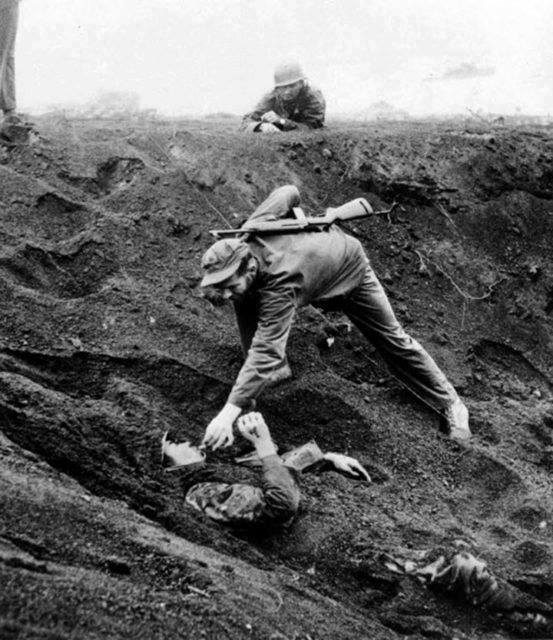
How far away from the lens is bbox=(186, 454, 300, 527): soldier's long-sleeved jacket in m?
3.66

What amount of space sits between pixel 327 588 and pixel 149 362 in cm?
200


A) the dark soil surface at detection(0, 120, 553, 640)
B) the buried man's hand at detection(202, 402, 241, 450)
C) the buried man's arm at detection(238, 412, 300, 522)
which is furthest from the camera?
the buried man's hand at detection(202, 402, 241, 450)

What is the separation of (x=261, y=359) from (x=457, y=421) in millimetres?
1833

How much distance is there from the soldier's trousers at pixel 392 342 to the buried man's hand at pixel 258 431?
1.36 metres

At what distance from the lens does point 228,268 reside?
4043 mm

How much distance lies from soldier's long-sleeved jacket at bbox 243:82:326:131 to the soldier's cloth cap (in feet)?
12.3

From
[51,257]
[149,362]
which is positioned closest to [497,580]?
[149,362]

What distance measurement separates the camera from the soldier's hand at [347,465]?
4473mm

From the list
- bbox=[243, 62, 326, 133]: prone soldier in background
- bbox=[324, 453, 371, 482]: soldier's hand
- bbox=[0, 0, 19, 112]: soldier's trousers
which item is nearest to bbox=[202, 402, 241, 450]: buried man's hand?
bbox=[324, 453, 371, 482]: soldier's hand

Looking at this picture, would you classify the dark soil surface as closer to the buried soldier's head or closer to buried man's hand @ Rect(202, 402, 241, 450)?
buried man's hand @ Rect(202, 402, 241, 450)

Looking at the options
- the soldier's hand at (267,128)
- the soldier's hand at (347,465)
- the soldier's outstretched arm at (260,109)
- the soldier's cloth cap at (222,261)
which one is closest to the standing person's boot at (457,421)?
the soldier's hand at (347,465)

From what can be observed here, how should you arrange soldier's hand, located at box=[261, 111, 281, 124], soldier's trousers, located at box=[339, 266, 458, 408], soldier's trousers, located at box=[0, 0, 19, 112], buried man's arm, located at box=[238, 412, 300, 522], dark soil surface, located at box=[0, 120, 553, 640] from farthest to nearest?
1. soldier's hand, located at box=[261, 111, 281, 124]
2. soldier's trousers, located at box=[0, 0, 19, 112]
3. soldier's trousers, located at box=[339, 266, 458, 408]
4. buried man's arm, located at box=[238, 412, 300, 522]
5. dark soil surface, located at box=[0, 120, 553, 640]

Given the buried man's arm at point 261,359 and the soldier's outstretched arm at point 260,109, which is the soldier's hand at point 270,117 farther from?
the buried man's arm at point 261,359

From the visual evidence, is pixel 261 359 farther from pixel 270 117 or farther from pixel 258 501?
pixel 270 117
